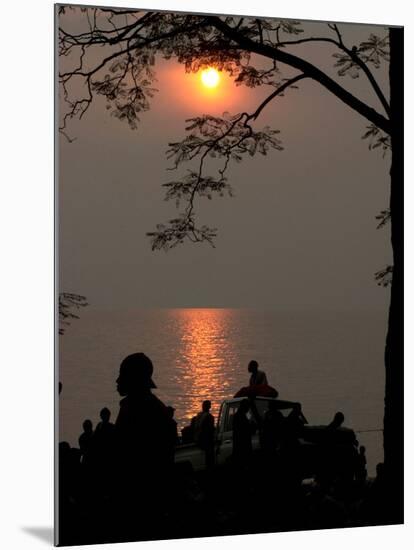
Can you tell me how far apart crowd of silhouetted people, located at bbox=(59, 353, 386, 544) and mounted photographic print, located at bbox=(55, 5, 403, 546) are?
1cm

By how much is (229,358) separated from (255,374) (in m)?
0.21

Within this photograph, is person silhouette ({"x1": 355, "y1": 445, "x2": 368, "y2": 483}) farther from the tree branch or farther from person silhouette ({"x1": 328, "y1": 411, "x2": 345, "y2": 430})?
the tree branch

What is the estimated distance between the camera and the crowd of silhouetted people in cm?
907

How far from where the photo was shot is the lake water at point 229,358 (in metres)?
9.05

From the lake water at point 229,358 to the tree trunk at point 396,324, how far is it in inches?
2.8

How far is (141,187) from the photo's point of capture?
9.28m

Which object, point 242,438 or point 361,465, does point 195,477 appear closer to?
point 242,438

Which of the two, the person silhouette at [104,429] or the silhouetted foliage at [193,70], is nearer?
the person silhouette at [104,429]

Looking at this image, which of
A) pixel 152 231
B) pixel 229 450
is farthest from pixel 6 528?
pixel 152 231

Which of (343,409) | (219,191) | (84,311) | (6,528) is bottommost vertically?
(6,528)

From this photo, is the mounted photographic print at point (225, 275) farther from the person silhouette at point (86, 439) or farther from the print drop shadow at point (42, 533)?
the print drop shadow at point (42, 533)

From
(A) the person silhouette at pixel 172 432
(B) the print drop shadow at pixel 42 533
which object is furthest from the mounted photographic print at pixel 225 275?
(B) the print drop shadow at pixel 42 533

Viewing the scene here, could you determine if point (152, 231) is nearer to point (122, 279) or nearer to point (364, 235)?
point (122, 279)

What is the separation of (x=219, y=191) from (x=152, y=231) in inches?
22.4
